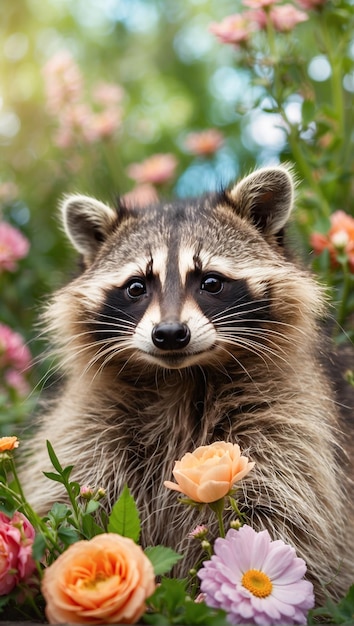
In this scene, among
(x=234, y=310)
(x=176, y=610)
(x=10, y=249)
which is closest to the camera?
(x=176, y=610)

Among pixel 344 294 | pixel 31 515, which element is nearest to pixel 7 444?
pixel 31 515

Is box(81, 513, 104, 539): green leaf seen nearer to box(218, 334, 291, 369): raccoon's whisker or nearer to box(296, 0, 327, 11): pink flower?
box(218, 334, 291, 369): raccoon's whisker

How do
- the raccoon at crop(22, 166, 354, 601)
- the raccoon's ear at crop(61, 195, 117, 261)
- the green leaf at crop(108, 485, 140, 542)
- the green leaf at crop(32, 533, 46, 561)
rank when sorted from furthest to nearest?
1. the raccoon's ear at crop(61, 195, 117, 261)
2. the raccoon at crop(22, 166, 354, 601)
3. the green leaf at crop(108, 485, 140, 542)
4. the green leaf at crop(32, 533, 46, 561)

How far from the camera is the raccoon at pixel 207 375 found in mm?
2943

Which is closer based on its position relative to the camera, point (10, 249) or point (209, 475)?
point (209, 475)

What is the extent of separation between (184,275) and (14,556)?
4.23ft

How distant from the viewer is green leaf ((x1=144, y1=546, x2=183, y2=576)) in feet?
7.23

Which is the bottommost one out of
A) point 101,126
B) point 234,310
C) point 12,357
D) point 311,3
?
point 12,357

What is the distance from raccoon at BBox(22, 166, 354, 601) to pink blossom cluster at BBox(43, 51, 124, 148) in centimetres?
219

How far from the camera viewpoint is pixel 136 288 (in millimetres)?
3258

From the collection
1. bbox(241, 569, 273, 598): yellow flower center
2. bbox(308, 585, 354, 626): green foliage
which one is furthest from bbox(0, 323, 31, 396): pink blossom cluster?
bbox(308, 585, 354, 626): green foliage

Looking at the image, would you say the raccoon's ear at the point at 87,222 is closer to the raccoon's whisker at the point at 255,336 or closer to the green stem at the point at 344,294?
the raccoon's whisker at the point at 255,336

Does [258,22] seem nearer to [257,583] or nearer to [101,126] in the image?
[101,126]

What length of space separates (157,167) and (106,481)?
2.85 m
